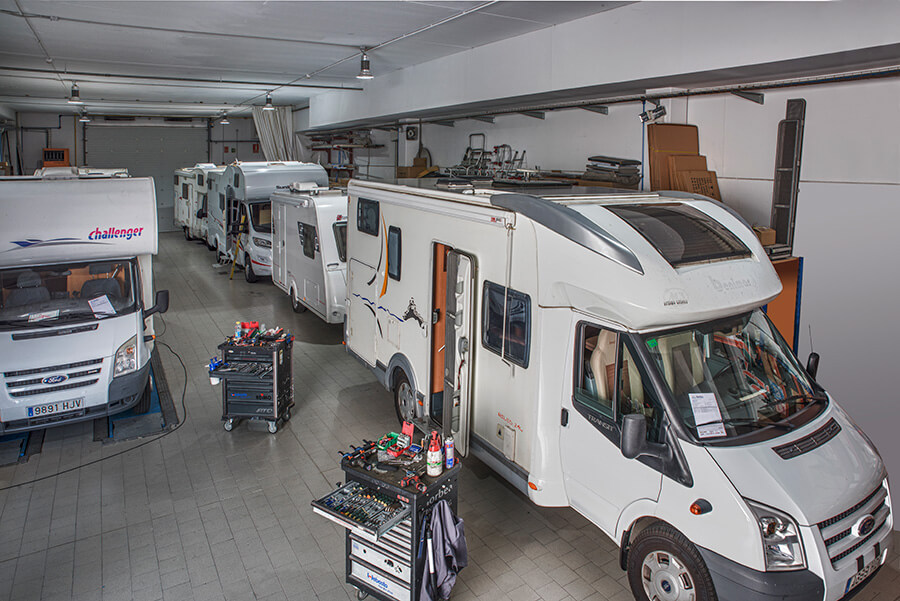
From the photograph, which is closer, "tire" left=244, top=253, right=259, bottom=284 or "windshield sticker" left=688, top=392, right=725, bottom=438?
"windshield sticker" left=688, top=392, right=725, bottom=438

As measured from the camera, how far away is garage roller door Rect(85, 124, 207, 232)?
2314 centimetres

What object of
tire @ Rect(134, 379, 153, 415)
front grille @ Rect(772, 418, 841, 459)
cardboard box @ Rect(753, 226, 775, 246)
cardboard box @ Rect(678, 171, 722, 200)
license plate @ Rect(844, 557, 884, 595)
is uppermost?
cardboard box @ Rect(678, 171, 722, 200)

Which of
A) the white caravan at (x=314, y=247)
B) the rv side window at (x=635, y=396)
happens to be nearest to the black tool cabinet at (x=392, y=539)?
the rv side window at (x=635, y=396)

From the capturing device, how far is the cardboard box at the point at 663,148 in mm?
6379

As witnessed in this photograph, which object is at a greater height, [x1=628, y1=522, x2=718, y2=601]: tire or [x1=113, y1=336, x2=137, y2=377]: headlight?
[x1=113, y1=336, x2=137, y2=377]: headlight

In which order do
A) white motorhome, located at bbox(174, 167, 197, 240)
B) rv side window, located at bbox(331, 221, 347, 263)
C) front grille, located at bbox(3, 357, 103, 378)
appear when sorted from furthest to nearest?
white motorhome, located at bbox(174, 167, 197, 240) → rv side window, located at bbox(331, 221, 347, 263) → front grille, located at bbox(3, 357, 103, 378)

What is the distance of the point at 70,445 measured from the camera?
A: 6.38m

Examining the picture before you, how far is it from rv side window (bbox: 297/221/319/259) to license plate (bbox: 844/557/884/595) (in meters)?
7.81

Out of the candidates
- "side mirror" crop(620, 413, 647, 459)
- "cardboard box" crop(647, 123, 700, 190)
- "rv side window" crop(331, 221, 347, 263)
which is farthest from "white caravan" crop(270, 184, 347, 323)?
"side mirror" crop(620, 413, 647, 459)

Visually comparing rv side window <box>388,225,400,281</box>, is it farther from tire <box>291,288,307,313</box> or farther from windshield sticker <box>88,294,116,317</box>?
tire <box>291,288,307,313</box>

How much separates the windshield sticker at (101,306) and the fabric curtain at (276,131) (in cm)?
1468

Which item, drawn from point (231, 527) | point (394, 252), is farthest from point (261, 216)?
point (231, 527)

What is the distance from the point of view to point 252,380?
Result: 6.44 m

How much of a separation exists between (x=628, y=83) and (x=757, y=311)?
373 cm
